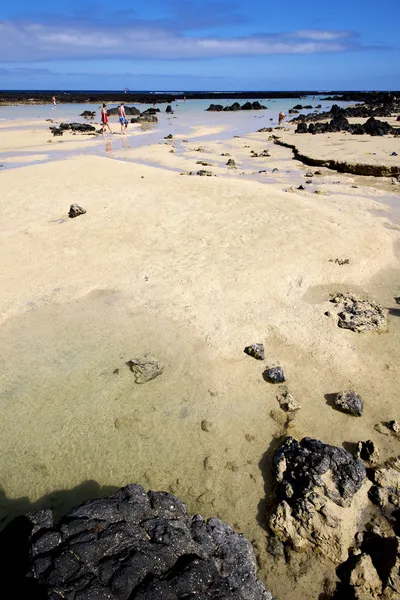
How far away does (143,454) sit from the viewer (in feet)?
16.1

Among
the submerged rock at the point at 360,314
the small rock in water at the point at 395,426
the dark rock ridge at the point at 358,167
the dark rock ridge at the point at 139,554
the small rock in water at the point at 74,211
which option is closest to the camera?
the dark rock ridge at the point at 139,554

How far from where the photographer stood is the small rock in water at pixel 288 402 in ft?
18.3

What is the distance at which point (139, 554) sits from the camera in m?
3.06

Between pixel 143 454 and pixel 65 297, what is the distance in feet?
14.7

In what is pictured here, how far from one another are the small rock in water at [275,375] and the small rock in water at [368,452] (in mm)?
1501

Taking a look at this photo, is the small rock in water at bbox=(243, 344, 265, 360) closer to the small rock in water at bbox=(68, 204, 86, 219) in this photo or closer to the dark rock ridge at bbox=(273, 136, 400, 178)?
the small rock in water at bbox=(68, 204, 86, 219)

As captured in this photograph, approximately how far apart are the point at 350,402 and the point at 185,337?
2.99 m

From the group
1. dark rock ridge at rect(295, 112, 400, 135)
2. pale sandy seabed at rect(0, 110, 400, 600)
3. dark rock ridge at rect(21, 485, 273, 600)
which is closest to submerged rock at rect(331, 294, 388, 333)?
pale sandy seabed at rect(0, 110, 400, 600)

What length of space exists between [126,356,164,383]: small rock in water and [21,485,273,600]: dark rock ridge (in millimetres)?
2276

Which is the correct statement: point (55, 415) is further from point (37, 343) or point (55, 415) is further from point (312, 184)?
point (312, 184)

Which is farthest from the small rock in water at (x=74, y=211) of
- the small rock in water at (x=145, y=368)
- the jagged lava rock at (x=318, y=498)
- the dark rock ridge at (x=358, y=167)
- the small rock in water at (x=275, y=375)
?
the dark rock ridge at (x=358, y=167)

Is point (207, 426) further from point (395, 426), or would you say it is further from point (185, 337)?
point (395, 426)

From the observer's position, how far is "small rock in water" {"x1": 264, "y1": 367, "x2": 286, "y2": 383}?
604 cm

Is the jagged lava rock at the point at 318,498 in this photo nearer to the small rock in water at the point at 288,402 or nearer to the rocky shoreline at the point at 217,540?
the rocky shoreline at the point at 217,540
